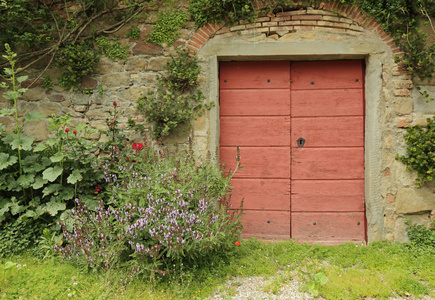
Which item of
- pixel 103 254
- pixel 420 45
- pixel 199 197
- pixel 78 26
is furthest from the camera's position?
pixel 78 26

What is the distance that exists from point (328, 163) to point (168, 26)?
252 cm

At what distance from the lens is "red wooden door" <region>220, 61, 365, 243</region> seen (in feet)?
12.7

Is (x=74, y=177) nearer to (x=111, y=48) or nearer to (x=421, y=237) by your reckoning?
(x=111, y=48)

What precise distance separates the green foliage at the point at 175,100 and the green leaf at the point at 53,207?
1.21 metres

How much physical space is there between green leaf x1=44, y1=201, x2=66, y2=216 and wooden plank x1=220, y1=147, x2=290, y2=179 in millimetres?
1840

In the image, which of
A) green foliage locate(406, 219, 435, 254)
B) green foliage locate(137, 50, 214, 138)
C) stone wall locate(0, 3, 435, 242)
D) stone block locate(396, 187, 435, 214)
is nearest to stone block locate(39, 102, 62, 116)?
stone wall locate(0, 3, 435, 242)

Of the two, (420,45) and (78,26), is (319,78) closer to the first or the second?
(420,45)

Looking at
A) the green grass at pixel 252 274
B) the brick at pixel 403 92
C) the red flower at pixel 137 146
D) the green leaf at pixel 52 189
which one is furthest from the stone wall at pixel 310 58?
the green leaf at pixel 52 189

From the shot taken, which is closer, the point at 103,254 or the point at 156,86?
the point at 103,254

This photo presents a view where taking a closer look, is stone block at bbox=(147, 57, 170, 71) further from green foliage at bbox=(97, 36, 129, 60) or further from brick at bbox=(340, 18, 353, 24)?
brick at bbox=(340, 18, 353, 24)

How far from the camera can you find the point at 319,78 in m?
3.88

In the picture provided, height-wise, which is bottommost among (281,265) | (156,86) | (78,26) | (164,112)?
(281,265)

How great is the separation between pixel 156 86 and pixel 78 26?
1.14 meters

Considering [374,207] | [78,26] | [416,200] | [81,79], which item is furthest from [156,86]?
[416,200]
